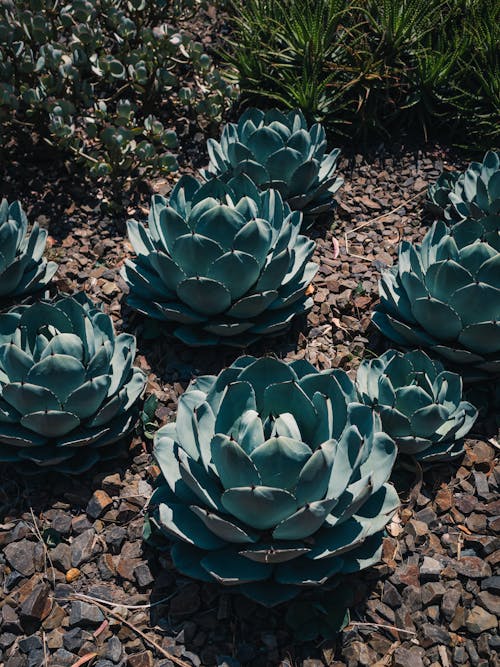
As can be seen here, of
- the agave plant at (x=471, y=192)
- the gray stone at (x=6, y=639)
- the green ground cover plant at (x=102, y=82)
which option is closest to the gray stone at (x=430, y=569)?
the gray stone at (x=6, y=639)

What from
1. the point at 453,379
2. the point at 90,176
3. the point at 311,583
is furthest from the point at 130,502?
the point at 90,176

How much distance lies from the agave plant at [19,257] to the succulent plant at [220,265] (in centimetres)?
31

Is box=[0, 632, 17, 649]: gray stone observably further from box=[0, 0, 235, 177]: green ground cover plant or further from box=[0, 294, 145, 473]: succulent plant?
box=[0, 0, 235, 177]: green ground cover plant

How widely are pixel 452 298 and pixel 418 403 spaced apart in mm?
407

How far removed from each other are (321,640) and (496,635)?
450 millimetres

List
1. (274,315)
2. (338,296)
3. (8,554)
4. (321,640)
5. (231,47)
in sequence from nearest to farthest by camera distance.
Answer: (321,640) → (8,554) → (274,315) → (338,296) → (231,47)

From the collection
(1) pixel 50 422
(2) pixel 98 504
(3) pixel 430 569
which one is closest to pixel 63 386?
(1) pixel 50 422

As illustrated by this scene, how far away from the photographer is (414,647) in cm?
173

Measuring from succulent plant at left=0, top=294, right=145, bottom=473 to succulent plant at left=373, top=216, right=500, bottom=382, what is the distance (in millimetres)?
903

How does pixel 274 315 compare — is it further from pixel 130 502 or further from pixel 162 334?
pixel 130 502

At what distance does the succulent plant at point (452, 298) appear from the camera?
2.13 metres

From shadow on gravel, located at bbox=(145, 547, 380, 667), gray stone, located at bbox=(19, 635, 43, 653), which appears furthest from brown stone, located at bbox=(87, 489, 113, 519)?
gray stone, located at bbox=(19, 635, 43, 653)

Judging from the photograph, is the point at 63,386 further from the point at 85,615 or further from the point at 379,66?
the point at 379,66

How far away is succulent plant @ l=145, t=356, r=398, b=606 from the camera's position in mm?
1576
